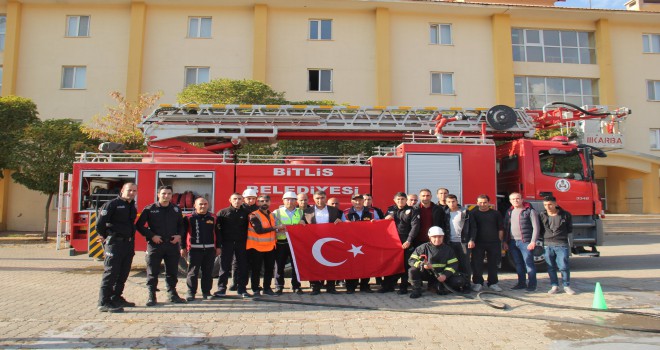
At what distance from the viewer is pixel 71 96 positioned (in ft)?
74.8

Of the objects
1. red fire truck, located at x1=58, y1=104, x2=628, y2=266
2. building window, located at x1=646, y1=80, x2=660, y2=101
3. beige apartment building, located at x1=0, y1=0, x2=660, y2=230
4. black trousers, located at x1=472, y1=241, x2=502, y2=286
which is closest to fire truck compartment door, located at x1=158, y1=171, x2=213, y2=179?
red fire truck, located at x1=58, y1=104, x2=628, y2=266

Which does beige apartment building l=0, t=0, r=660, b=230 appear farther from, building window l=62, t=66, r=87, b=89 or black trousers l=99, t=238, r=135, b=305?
black trousers l=99, t=238, r=135, b=305

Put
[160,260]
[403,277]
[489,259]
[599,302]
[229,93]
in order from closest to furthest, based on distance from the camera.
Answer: [599,302] → [160,260] → [403,277] → [489,259] → [229,93]

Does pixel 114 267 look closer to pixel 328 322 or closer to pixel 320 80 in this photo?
pixel 328 322

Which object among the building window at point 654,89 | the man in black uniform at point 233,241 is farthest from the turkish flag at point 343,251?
the building window at point 654,89

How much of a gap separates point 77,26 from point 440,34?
18.6 metres

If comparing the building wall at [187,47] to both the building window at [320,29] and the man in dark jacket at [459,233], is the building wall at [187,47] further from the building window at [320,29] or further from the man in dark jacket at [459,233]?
the man in dark jacket at [459,233]

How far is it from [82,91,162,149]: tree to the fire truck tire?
41.7 feet

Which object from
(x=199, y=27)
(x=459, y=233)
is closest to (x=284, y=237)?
(x=459, y=233)

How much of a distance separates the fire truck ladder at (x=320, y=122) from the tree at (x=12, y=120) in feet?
39.7

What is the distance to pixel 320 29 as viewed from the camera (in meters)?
23.5

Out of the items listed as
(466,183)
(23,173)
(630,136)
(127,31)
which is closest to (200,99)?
(23,173)

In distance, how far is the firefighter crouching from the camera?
706 centimetres

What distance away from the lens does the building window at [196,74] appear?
A: 22969 millimetres
